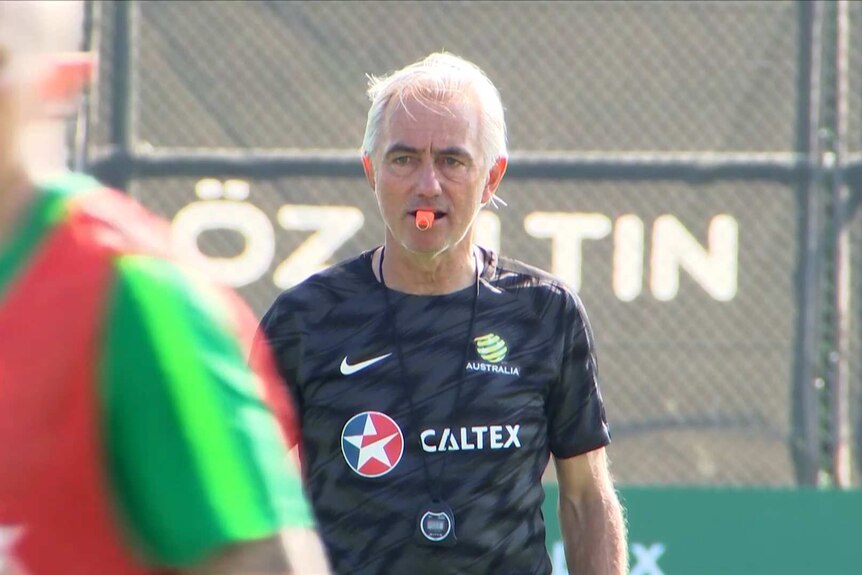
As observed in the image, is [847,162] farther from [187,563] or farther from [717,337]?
[187,563]

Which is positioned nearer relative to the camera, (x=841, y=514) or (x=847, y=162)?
(x=841, y=514)

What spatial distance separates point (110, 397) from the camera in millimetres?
1268

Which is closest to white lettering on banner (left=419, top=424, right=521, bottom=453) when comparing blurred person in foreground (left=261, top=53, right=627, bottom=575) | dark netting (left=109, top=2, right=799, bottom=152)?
blurred person in foreground (left=261, top=53, right=627, bottom=575)

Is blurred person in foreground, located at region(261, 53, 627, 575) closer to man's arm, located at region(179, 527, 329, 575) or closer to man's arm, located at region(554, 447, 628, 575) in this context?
man's arm, located at region(554, 447, 628, 575)

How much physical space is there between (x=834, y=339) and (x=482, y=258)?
101 inches

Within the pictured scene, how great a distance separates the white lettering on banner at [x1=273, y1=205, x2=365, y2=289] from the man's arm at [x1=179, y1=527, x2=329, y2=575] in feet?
12.9

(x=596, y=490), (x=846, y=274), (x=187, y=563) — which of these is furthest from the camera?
(x=846, y=274)

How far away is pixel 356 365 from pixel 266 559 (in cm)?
174

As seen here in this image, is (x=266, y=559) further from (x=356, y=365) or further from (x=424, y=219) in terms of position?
(x=424, y=219)

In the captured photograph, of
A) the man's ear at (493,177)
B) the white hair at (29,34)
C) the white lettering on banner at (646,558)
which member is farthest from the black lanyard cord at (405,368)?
the white lettering on banner at (646,558)

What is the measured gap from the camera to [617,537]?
3.19 meters

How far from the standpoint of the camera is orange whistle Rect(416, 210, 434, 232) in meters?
3.15

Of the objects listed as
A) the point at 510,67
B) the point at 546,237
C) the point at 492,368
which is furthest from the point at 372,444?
the point at 510,67

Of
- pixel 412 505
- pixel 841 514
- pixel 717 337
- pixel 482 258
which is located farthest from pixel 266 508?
pixel 717 337
